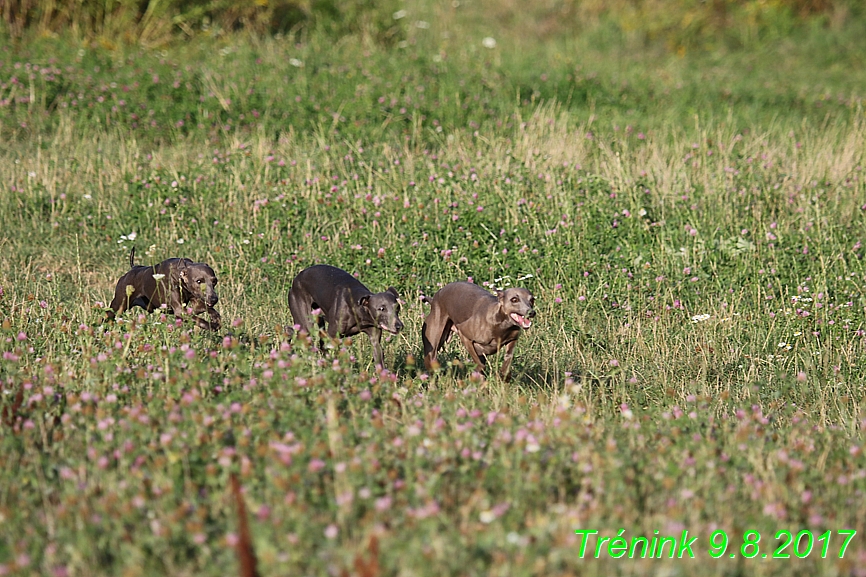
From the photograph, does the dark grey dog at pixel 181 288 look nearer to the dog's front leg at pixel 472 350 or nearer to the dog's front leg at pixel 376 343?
the dog's front leg at pixel 376 343

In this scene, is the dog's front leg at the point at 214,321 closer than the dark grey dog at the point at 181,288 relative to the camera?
No

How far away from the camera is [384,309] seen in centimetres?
599

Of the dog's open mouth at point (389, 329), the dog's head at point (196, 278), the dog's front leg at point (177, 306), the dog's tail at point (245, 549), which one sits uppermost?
the dog's tail at point (245, 549)

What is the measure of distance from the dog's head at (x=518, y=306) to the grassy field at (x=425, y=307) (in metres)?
0.51

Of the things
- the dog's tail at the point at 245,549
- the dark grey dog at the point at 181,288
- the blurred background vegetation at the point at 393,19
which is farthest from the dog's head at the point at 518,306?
the blurred background vegetation at the point at 393,19

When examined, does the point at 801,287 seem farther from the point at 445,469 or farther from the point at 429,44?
the point at 429,44

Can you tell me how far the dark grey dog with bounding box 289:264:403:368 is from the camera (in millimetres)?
6000

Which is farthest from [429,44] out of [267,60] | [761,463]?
[761,463]

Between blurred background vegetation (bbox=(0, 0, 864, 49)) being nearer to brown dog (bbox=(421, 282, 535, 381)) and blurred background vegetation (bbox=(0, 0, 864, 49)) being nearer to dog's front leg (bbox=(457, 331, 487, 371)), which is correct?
brown dog (bbox=(421, 282, 535, 381))

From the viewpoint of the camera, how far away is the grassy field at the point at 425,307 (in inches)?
145

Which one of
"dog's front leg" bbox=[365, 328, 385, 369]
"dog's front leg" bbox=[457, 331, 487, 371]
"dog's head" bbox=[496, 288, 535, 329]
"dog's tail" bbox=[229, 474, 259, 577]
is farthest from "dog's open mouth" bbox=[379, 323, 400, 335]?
"dog's tail" bbox=[229, 474, 259, 577]

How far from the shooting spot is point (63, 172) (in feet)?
33.5

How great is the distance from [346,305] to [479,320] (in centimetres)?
84

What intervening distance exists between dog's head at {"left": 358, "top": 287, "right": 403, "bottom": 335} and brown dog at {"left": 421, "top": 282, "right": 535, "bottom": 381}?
32cm
